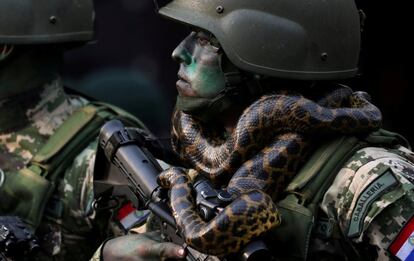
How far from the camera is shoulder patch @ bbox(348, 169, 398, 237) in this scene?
327cm

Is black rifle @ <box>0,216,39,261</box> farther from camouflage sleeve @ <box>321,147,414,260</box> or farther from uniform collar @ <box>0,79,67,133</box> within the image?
camouflage sleeve @ <box>321,147,414,260</box>

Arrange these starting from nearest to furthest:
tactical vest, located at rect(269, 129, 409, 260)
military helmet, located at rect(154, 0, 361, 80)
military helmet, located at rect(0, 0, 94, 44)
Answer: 1. tactical vest, located at rect(269, 129, 409, 260)
2. military helmet, located at rect(154, 0, 361, 80)
3. military helmet, located at rect(0, 0, 94, 44)

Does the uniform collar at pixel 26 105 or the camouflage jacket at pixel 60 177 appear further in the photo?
the uniform collar at pixel 26 105

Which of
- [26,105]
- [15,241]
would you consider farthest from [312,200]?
[26,105]

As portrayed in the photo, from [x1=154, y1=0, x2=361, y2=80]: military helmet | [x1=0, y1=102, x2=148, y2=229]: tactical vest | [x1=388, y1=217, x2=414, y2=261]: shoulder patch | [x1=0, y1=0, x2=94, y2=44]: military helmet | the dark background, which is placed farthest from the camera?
the dark background

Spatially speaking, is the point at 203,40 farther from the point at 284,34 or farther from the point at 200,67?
the point at 284,34

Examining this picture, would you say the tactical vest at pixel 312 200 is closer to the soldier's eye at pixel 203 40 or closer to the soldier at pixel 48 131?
the soldier's eye at pixel 203 40

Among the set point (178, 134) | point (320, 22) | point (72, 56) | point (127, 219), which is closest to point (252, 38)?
point (320, 22)

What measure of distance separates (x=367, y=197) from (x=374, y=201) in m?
0.03

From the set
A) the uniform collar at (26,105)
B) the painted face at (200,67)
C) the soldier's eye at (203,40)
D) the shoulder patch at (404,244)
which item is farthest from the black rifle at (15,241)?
the shoulder patch at (404,244)

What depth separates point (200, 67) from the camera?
3643 millimetres

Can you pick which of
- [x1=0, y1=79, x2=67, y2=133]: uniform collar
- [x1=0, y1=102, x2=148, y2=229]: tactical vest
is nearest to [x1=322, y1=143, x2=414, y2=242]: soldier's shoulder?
[x1=0, y1=102, x2=148, y2=229]: tactical vest

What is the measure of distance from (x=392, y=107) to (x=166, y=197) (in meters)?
2.84

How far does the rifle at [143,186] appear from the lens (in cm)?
326
